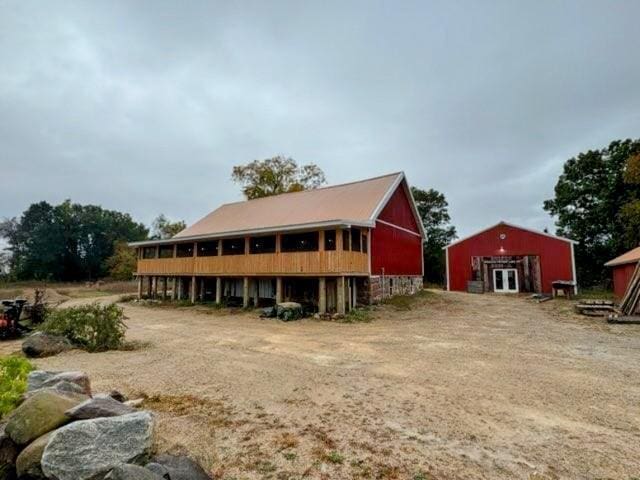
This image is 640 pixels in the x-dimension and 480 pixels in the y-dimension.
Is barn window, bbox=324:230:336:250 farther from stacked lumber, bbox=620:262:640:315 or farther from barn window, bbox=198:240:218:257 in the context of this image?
stacked lumber, bbox=620:262:640:315

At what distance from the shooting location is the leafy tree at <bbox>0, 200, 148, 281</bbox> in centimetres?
4681

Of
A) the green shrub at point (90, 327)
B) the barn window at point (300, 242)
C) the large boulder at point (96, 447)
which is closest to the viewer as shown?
the large boulder at point (96, 447)

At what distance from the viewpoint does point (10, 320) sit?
419 inches

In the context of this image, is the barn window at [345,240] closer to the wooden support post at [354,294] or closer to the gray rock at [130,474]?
the wooden support post at [354,294]

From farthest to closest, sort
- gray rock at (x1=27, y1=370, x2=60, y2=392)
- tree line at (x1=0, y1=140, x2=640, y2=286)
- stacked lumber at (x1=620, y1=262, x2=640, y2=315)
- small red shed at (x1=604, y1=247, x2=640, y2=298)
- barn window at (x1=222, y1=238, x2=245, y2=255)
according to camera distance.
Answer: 1. tree line at (x1=0, y1=140, x2=640, y2=286)
2. barn window at (x1=222, y1=238, x2=245, y2=255)
3. small red shed at (x1=604, y1=247, x2=640, y2=298)
4. stacked lumber at (x1=620, y1=262, x2=640, y2=315)
5. gray rock at (x1=27, y1=370, x2=60, y2=392)

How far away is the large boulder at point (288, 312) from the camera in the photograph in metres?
14.0

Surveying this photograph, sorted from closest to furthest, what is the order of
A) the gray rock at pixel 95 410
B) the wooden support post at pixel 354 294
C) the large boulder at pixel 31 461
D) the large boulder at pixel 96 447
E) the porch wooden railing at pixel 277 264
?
the large boulder at pixel 96 447
the large boulder at pixel 31 461
the gray rock at pixel 95 410
the porch wooden railing at pixel 277 264
the wooden support post at pixel 354 294

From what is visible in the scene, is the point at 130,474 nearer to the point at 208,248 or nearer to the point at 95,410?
the point at 95,410

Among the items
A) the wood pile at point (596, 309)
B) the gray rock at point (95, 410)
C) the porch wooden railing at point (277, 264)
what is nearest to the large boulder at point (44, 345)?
the gray rock at point (95, 410)

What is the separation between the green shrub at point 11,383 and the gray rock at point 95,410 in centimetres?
86

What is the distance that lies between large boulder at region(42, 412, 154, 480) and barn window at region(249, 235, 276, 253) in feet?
52.1

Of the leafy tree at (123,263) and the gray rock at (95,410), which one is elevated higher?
the leafy tree at (123,263)

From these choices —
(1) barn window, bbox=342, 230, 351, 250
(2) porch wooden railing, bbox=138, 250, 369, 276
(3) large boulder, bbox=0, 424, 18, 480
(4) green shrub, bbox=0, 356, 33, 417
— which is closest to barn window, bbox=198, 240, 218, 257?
(2) porch wooden railing, bbox=138, 250, 369, 276

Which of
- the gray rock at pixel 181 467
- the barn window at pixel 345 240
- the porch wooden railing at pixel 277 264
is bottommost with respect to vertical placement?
the gray rock at pixel 181 467
